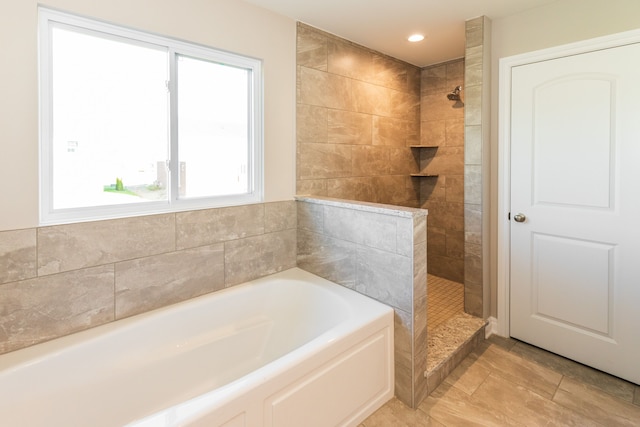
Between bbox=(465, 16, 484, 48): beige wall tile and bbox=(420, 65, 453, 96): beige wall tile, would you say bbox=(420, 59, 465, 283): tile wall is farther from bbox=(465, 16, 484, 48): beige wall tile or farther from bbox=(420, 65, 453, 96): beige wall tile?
bbox=(465, 16, 484, 48): beige wall tile

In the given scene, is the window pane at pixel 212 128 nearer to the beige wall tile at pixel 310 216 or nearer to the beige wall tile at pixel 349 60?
the beige wall tile at pixel 310 216

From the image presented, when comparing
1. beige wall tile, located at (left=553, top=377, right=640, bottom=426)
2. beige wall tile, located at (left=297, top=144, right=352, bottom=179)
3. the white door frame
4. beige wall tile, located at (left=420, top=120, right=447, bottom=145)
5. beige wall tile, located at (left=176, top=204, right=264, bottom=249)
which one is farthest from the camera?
beige wall tile, located at (left=420, top=120, right=447, bottom=145)

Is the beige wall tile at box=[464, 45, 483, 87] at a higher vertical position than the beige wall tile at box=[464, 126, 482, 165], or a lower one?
higher

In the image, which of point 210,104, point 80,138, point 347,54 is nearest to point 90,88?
point 80,138

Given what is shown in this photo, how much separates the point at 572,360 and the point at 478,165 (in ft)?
4.96

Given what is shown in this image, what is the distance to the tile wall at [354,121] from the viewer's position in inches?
107

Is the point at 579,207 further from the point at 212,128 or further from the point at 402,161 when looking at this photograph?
the point at 212,128

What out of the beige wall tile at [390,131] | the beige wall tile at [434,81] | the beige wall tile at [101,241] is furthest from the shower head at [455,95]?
the beige wall tile at [101,241]

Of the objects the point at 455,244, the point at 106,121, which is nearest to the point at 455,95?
the point at 455,244

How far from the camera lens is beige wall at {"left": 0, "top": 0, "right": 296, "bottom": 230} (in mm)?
1531

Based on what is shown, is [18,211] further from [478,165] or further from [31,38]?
[478,165]

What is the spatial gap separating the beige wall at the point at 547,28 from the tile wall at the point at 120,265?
1.76 m

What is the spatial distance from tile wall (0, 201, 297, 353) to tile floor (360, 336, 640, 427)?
52.8 inches

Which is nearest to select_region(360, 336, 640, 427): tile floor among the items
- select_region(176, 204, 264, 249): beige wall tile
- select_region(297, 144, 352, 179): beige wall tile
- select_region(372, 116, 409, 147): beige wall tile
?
select_region(176, 204, 264, 249): beige wall tile
